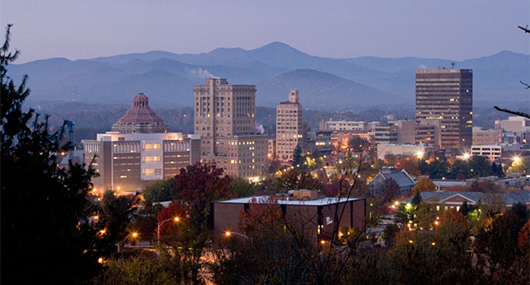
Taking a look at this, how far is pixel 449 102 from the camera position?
176 meters

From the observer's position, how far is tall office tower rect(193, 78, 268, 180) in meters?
124

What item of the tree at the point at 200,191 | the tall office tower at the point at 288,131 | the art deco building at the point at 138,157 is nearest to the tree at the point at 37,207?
the tree at the point at 200,191

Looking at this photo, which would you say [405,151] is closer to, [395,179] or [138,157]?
[138,157]

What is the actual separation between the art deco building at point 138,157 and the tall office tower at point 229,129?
27.0 feet

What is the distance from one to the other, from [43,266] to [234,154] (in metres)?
110

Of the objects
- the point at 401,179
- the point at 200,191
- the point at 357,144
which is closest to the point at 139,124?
the point at 357,144

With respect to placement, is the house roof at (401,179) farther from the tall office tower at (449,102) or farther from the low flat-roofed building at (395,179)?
the tall office tower at (449,102)

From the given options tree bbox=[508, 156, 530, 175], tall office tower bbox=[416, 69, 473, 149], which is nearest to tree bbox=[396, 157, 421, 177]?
tree bbox=[508, 156, 530, 175]

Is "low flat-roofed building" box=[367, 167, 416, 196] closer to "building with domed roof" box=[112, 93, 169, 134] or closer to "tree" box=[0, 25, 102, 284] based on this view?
"building with domed roof" box=[112, 93, 169, 134]

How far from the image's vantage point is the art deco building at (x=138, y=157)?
105 m

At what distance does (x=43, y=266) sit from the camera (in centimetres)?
1335

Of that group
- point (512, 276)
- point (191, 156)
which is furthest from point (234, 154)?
point (512, 276)

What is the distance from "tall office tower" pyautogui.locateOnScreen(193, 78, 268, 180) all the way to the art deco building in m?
8.22

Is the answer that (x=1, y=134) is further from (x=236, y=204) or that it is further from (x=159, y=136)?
(x=159, y=136)
